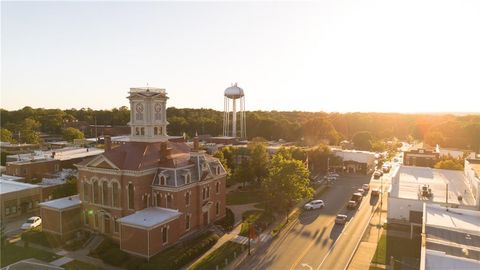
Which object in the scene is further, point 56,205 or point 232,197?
point 232,197

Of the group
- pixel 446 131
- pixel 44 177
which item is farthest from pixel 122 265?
pixel 446 131

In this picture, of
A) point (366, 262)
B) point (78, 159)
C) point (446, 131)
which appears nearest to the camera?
point (366, 262)

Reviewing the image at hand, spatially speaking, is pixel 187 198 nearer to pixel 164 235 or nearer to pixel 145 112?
pixel 164 235

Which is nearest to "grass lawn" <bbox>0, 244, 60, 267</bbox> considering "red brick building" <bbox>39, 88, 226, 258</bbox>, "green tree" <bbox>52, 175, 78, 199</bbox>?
"red brick building" <bbox>39, 88, 226, 258</bbox>

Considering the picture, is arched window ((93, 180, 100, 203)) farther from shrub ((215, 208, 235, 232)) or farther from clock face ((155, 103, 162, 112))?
shrub ((215, 208, 235, 232))

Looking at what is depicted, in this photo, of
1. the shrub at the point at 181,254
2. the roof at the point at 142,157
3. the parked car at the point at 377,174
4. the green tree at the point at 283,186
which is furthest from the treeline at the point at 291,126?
the shrub at the point at 181,254

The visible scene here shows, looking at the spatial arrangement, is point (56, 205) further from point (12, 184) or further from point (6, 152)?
point (6, 152)

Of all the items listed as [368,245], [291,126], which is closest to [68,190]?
[368,245]
